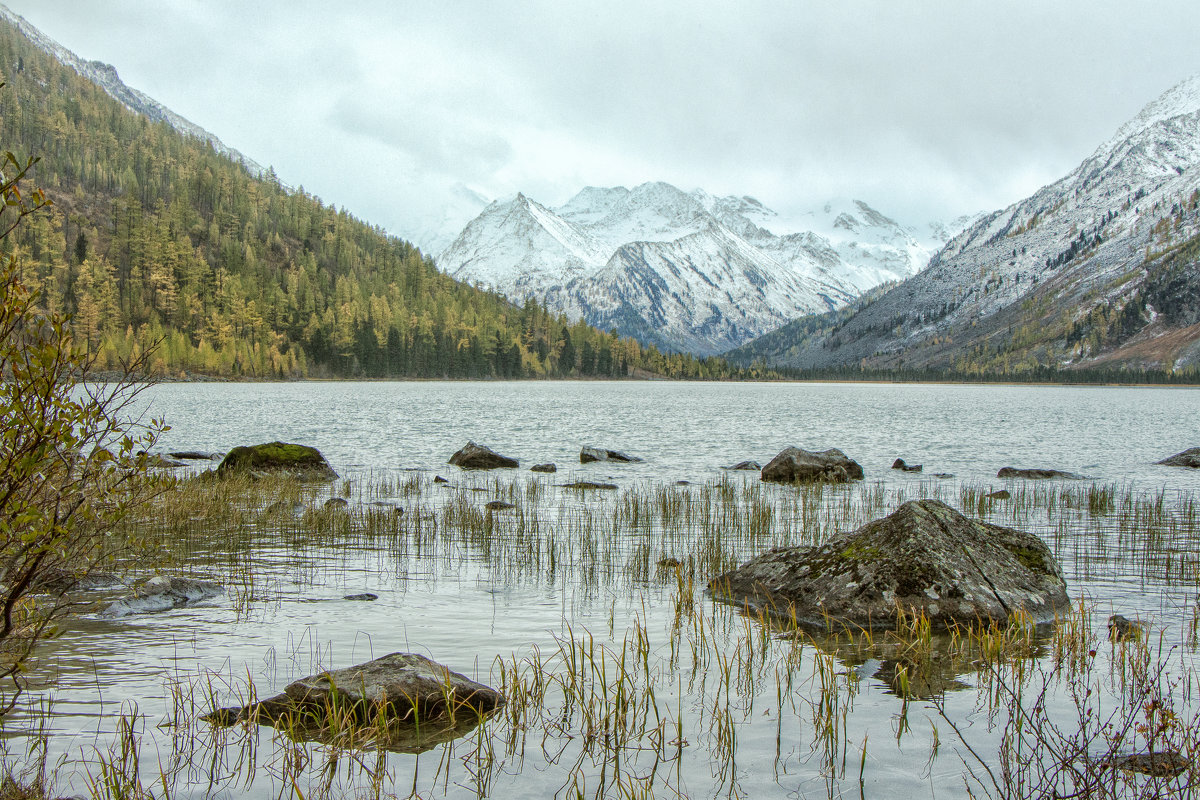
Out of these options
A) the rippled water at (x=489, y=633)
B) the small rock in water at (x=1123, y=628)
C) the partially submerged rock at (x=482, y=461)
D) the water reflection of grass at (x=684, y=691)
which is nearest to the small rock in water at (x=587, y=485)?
the rippled water at (x=489, y=633)

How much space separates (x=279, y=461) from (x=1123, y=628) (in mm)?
25384

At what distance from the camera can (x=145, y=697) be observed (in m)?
7.66

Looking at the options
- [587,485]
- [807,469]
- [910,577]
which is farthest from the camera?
[807,469]

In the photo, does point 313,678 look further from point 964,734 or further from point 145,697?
point 964,734

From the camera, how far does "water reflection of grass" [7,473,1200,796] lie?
6.15m

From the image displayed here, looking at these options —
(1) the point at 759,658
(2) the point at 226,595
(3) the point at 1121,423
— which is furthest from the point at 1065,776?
(3) the point at 1121,423

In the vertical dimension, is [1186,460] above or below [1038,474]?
above

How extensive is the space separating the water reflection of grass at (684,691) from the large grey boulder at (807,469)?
12118 millimetres

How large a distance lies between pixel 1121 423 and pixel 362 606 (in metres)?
76.6

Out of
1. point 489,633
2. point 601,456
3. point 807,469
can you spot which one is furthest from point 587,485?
point 489,633

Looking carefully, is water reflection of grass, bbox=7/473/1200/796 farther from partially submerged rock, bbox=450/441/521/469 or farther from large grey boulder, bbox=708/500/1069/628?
partially submerged rock, bbox=450/441/521/469

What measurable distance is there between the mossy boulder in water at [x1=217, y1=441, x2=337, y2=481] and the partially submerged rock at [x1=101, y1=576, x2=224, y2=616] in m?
15.7

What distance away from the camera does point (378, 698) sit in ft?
23.1

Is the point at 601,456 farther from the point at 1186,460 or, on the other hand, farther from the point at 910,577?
the point at 910,577
